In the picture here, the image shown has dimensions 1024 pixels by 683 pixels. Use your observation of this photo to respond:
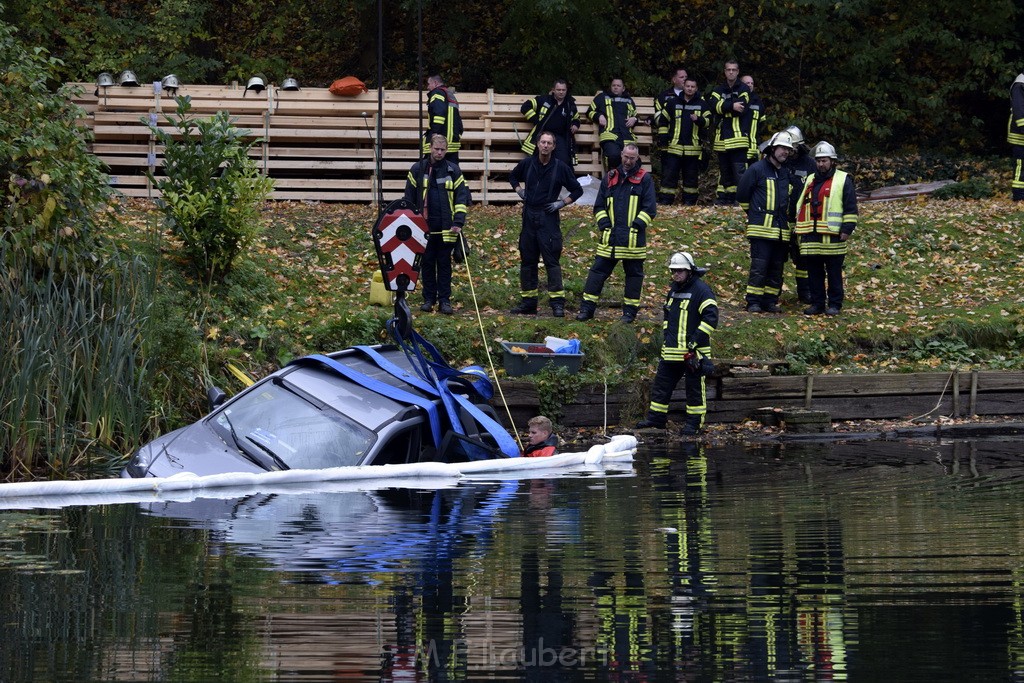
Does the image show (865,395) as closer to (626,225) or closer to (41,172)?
(626,225)

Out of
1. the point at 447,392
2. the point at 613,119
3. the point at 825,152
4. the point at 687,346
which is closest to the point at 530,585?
the point at 447,392

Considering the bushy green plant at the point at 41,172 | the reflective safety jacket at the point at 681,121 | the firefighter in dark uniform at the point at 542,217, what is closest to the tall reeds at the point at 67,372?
the bushy green plant at the point at 41,172

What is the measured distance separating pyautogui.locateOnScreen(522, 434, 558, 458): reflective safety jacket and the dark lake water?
1.10m

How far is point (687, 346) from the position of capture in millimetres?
16078

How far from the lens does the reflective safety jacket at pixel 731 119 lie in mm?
23438

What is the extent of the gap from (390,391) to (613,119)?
44.5 ft

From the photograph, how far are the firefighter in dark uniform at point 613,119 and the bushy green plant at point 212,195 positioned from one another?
804 centimetres

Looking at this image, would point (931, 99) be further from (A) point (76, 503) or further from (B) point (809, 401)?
(A) point (76, 503)

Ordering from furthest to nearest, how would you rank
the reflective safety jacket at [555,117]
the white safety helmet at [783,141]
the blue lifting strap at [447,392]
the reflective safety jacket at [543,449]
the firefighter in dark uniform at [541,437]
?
the reflective safety jacket at [555,117], the white safety helmet at [783,141], the firefighter in dark uniform at [541,437], the reflective safety jacket at [543,449], the blue lifting strap at [447,392]

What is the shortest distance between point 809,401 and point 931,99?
1452 centimetres

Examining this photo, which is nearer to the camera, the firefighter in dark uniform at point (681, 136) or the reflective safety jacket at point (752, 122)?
the reflective safety jacket at point (752, 122)

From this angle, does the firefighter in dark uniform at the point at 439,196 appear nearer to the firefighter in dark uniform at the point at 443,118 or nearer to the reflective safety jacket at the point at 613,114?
the firefighter in dark uniform at the point at 443,118

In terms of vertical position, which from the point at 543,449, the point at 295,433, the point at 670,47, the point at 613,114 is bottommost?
the point at 543,449

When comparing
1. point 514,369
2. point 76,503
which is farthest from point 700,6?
point 76,503
